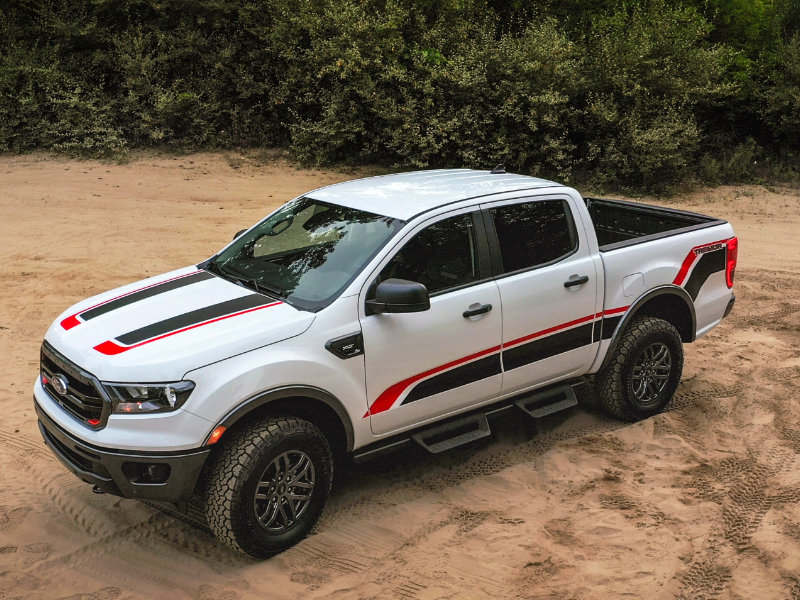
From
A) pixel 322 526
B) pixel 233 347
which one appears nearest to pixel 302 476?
pixel 322 526

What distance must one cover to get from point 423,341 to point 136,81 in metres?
12.1

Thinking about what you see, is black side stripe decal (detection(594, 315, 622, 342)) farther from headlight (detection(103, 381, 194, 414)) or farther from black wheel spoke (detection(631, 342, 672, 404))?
headlight (detection(103, 381, 194, 414))

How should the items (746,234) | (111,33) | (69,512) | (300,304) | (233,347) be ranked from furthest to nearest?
(111,33)
(746,234)
(69,512)
(300,304)
(233,347)

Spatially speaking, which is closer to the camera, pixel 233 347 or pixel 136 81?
pixel 233 347

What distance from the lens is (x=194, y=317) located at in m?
4.52

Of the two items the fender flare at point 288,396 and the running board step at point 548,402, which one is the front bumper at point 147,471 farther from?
the running board step at point 548,402

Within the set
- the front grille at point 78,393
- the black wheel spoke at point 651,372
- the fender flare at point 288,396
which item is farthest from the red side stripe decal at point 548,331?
the front grille at point 78,393

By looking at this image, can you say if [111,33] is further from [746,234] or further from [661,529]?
[661,529]

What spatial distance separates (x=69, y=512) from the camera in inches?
194

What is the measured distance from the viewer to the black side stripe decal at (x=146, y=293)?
483 centimetres

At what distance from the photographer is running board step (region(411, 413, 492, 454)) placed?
5.01m

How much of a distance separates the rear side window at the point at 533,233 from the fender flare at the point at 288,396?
1.48 meters

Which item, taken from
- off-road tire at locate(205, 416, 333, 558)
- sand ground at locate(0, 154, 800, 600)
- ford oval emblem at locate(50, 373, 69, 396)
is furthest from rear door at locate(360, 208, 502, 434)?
ford oval emblem at locate(50, 373, 69, 396)

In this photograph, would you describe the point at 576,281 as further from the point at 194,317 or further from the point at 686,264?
the point at 194,317
